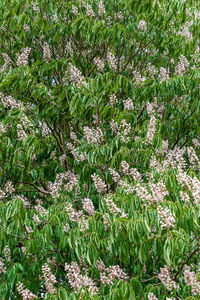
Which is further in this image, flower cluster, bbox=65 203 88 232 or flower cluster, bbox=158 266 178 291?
flower cluster, bbox=65 203 88 232

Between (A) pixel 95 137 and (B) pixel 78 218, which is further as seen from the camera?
(A) pixel 95 137

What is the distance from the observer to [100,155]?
3828mm

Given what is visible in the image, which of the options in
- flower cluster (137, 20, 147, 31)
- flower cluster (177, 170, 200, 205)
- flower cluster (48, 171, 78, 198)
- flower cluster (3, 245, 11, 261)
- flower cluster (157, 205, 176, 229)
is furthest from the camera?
flower cluster (137, 20, 147, 31)

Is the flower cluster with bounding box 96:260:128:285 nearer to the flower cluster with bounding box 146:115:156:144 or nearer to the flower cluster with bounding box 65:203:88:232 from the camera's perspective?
the flower cluster with bounding box 65:203:88:232

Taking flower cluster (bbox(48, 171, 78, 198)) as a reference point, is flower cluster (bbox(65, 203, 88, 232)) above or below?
below

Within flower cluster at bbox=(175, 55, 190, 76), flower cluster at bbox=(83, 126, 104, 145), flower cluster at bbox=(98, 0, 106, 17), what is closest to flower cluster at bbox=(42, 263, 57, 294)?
flower cluster at bbox=(83, 126, 104, 145)

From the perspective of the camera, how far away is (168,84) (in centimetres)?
435

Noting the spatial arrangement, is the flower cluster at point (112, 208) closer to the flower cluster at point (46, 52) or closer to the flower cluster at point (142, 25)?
the flower cluster at point (46, 52)

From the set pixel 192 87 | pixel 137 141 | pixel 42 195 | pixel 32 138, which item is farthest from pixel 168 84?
pixel 42 195

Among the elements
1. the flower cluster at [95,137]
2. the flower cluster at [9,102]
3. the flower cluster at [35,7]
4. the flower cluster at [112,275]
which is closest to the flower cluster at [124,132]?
the flower cluster at [95,137]

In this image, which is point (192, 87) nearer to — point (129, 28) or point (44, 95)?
point (129, 28)

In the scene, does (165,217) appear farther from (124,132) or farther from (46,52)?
(46,52)

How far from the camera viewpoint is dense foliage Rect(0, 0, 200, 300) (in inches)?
113

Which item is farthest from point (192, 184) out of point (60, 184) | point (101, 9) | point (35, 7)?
point (35, 7)
